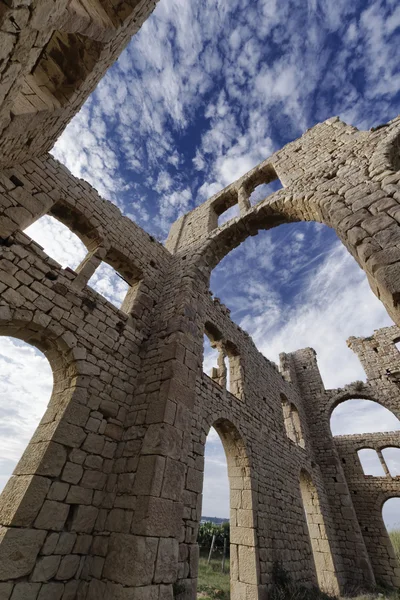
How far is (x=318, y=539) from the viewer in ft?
35.3

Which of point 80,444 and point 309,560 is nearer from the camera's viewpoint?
point 80,444

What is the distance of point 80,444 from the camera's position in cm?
378

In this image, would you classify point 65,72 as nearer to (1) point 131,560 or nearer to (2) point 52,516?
(2) point 52,516

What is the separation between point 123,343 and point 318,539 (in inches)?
473

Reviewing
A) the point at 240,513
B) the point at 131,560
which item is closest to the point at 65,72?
the point at 131,560

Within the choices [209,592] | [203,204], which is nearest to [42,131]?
[203,204]

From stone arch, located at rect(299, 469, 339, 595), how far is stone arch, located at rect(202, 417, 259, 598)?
197 inches

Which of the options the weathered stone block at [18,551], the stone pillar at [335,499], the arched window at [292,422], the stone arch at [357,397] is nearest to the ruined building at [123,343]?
the weathered stone block at [18,551]

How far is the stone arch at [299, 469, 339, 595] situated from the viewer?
9953 millimetres

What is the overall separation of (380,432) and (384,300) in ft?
49.7

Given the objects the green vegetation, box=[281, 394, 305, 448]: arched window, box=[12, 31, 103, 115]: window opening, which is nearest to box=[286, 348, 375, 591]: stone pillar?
box=[281, 394, 305, 448]: arched window

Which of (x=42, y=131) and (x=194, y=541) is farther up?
(x=42, y=131)

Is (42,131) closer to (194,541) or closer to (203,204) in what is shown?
(203,204)

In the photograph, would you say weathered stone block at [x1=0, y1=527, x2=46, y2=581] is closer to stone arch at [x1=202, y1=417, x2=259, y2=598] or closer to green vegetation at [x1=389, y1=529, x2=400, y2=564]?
stone arch at [x1=202, y1=417, x2=259, y2=598]
